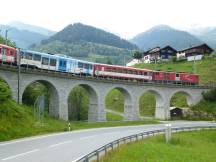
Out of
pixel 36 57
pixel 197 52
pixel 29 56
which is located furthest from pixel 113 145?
pixel 197 52

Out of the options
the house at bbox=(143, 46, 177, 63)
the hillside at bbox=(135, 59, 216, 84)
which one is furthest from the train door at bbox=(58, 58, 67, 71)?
the house at bbox=(143, 46, 177, 63)

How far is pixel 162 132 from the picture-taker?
43875 millimetres

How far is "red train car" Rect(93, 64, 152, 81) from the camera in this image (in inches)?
2515

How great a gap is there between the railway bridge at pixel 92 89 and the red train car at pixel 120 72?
2305 millimetres

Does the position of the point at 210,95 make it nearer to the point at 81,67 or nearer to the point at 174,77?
the point at 174,77

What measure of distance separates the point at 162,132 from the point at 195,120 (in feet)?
104

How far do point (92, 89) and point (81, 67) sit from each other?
4.03 metres

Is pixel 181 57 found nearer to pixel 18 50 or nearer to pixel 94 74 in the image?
pixel 94 74

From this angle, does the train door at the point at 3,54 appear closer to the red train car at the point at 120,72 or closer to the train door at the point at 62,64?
the train door at the point at 62,64

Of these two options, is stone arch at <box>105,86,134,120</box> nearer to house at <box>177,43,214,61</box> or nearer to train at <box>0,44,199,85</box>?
train at <box>0,44,199,85</box>

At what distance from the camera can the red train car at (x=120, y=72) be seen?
6388 cm

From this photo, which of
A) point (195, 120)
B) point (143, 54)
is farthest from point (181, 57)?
point (195, 120)

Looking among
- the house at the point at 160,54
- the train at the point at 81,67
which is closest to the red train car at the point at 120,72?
the train at the point at 81,67

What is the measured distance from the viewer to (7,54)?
46.1 meters
